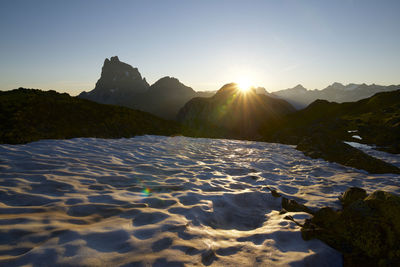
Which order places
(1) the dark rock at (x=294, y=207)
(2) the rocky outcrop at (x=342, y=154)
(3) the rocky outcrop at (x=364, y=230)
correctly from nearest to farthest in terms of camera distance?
(3) the rocky outcrop at (x=364, y=230), (1) the dark rock at (x=294, y=207), (2) the rocky outcrop at (x=342, y=154)

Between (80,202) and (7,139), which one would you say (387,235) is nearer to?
(80,202)

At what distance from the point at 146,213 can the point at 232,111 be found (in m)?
63.9

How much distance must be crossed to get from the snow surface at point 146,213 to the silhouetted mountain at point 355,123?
11063 millimetres

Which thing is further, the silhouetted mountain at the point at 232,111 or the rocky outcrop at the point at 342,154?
the silhouetted mountain at the point at 232,111

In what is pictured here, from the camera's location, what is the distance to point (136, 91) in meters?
180

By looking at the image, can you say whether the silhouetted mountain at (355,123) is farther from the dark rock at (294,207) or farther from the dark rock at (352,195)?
the dark rock at (294,207)

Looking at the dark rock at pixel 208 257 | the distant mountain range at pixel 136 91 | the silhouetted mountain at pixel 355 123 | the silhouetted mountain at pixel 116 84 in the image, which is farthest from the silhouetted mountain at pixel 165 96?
the dark rock at pixel 208 257

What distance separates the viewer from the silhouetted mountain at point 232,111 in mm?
60906

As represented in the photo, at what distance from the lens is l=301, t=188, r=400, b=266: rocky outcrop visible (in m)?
2.52

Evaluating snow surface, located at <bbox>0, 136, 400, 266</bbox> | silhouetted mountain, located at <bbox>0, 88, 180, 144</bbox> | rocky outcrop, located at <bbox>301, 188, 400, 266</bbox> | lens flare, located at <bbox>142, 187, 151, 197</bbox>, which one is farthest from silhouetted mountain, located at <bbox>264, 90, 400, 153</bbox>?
silhouetted mountain, located at <bbox>0, 88, 180, 144</bbox>

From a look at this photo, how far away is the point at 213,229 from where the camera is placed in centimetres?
308

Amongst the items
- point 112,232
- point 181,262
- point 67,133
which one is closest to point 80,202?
point 112,232

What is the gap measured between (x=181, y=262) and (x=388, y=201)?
3578mm

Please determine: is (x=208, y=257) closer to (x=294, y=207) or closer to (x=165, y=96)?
(x=294, y=207)
